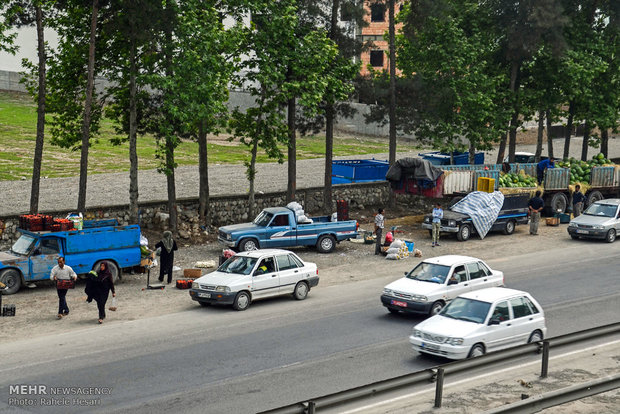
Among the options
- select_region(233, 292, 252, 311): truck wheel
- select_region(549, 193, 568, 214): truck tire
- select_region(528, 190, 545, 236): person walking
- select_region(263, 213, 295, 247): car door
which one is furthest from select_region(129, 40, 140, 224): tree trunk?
select_region(549, 193, 568, 214): truck tire

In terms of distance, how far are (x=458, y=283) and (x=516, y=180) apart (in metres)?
16.5

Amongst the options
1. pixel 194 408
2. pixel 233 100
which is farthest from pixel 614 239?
pixel 233 100

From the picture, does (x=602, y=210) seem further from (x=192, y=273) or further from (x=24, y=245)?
(x=24, y=245)

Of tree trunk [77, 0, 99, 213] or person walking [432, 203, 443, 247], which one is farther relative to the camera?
person walking [432, 203, 443, 247]

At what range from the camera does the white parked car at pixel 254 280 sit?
21.0 m

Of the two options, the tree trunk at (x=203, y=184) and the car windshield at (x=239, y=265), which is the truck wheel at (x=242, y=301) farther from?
the tree trunk at (x=203, y=184)

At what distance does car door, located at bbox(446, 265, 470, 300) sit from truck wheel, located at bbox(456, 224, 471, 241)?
1100 centimetres

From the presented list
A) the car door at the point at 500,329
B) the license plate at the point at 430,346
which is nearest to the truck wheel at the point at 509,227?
the car door at the point at 500,329

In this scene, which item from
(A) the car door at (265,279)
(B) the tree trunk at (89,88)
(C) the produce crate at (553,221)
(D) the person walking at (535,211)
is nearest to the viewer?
(A) the car door at (265,279)

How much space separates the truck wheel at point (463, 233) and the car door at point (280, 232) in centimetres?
708

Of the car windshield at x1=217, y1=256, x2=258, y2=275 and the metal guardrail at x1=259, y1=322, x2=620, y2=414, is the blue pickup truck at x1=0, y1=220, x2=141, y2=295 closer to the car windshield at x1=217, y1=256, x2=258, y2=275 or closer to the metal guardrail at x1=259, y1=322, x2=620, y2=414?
the car windshield at x1=217, y1=256, x2=258, y2=275

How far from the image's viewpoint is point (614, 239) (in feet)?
105

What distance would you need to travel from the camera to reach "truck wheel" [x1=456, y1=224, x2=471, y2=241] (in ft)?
104

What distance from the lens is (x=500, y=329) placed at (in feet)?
54.5
